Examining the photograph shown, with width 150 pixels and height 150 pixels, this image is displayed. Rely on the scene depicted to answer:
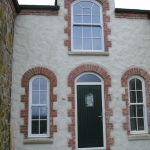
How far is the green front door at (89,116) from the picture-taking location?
7484 millimetres

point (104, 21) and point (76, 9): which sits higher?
point (76, 9)

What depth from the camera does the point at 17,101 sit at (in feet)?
23.9

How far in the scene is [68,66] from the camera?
769cm

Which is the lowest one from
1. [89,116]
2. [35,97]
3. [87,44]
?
[89,116]

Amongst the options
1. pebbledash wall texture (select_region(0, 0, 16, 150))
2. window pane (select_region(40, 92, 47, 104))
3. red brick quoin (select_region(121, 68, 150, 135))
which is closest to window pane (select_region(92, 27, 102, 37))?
red brick quoin (select_region(121, 68, 150, 135))

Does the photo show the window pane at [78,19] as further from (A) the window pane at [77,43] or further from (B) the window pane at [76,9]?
(A) the window pane at [77,43]

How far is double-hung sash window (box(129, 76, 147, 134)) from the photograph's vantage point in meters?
7.75

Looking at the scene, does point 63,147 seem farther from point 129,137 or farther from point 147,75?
point 147,75

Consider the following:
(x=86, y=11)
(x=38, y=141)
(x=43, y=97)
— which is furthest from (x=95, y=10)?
(x=38, y=141)

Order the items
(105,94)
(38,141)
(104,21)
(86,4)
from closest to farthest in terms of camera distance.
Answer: (38,141) < (105,94) < (104,21) < (86,4)

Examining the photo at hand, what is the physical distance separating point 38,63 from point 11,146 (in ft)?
9.54

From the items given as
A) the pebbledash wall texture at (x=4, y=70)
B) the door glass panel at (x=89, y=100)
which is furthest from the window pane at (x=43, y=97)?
Answer: the door glass panel at (x=89, y=100)

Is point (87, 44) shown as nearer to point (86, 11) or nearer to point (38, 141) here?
point (86, 11)

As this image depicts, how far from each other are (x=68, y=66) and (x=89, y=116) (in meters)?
1.94
